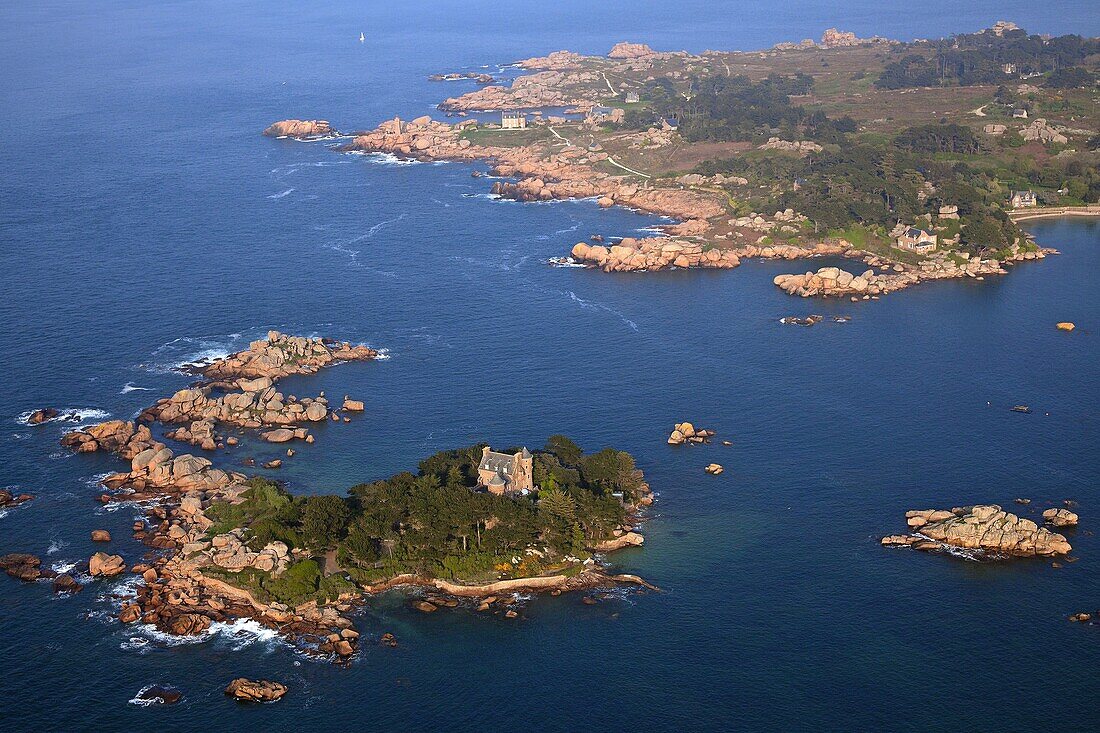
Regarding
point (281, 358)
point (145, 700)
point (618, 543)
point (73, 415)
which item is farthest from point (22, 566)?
point (618, 543)

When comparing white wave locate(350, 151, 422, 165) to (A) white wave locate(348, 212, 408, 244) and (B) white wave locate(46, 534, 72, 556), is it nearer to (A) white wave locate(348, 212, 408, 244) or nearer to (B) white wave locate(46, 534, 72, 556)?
(A) white wave locate(348, 212, 408, 244)

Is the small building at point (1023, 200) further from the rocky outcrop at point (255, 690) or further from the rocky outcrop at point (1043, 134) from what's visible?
the rocky outcrop at point (255, 690)

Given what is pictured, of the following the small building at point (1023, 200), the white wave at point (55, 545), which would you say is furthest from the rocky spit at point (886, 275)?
the white wave at point (55, 545)

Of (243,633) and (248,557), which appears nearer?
(243,633)

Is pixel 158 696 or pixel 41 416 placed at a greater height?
pixel 41 416

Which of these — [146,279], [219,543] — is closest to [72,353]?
[146,279]

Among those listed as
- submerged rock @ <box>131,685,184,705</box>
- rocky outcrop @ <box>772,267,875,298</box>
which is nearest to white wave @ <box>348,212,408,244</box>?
rocky outcrop @ <box>772,267,875,298</box>

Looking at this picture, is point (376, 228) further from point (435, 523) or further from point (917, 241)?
point (435, 523)
